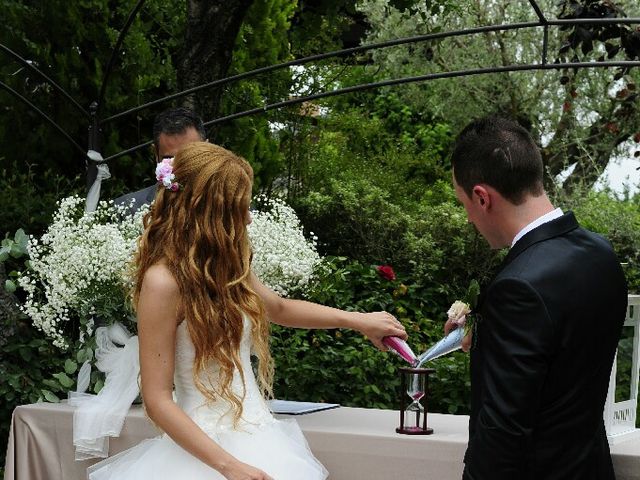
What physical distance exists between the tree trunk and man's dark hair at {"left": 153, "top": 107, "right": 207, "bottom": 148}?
4.77 feet

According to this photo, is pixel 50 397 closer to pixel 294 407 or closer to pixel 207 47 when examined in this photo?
pixel 294 407

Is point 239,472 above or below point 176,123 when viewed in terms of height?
below

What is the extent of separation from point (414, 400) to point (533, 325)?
128 centimetres

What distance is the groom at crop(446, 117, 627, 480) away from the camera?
200 cm

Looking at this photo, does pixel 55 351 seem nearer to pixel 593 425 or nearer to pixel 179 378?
pixel 179 378

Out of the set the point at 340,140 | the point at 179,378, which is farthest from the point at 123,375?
the point at 340,140

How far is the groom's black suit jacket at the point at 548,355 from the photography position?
1.99 metres

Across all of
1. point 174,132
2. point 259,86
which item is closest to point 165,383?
point 174,132

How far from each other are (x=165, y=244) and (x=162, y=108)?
5404 mm

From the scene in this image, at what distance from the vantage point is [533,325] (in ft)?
6.52

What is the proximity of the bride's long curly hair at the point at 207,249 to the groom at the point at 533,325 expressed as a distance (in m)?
0.67

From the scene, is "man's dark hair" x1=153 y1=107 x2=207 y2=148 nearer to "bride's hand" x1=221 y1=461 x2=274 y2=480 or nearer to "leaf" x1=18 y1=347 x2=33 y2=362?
"leaf" x1=18 y1=347 x2=33 y2=362

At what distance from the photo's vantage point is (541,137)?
12.7 meters

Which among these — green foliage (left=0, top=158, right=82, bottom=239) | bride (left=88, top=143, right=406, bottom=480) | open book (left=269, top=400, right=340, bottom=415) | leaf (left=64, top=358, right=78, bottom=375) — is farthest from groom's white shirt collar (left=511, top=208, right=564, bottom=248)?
green foliage (left=0, top=158, right=82, bottom=239)
